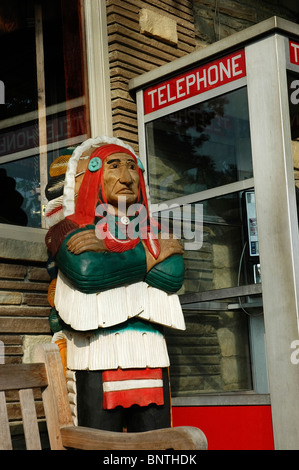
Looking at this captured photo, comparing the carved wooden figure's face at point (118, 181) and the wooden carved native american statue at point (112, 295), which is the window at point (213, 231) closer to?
the wooden carved native american statue at point (112, 295)

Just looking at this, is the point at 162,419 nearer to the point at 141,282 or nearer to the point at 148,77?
the point at 141,282

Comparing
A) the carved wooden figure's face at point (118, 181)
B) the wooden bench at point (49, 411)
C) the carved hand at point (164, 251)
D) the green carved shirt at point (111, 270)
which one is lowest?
the wooden bench at point (49, 411)

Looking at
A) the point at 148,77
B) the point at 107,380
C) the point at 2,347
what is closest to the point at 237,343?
the point at 107,380

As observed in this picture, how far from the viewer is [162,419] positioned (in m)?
3.18

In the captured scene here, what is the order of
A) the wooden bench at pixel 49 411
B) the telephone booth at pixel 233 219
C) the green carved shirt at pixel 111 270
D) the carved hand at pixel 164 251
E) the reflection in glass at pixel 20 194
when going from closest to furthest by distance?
1. the wooden bench at pixel 49 411
2. the green carved shirt at pixel 111 270
3. the carved hand at pixel 164 251
4. the telephone booth at pixel 233 219
5. the reflection in glass at pixel 20 194

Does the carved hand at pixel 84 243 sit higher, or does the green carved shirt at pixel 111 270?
the carved hand at pixel 84 243

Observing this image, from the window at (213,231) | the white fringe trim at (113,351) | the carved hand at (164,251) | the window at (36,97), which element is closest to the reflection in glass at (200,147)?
the window at (213,231)

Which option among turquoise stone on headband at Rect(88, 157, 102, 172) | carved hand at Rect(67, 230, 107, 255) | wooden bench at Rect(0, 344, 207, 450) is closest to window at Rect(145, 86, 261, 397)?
turquoise stone on headband at Rect(88, 157, 102, 172)

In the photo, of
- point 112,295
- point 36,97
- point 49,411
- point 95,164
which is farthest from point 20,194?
point 49,411

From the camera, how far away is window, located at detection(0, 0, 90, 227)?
405cm

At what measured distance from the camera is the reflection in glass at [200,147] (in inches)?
153

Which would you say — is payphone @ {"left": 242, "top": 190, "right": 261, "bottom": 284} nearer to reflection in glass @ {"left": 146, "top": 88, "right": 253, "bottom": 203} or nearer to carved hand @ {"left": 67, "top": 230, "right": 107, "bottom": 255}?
reflection in glass @ {"left": 146, "top": 88, "right": 253, "bottom": 203}

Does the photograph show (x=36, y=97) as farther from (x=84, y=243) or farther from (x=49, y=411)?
(x=49, y=411)

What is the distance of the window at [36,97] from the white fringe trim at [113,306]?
0.91 m
